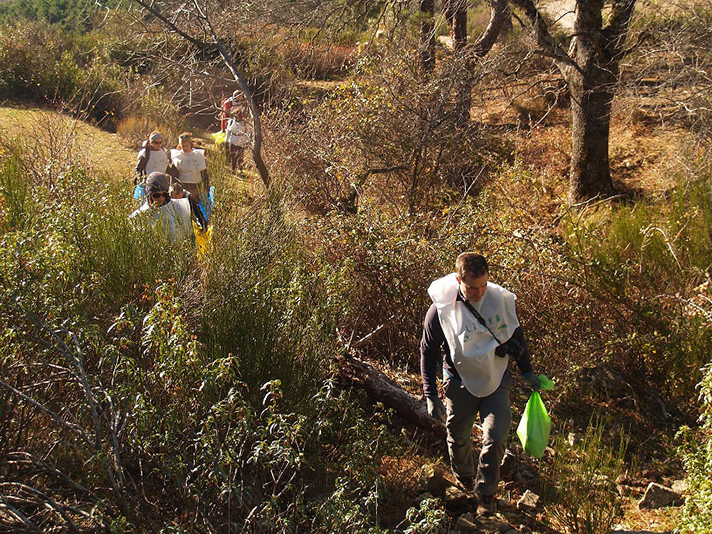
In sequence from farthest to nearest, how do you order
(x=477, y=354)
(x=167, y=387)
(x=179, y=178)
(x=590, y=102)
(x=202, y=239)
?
(x=590, y=102)
(x=179, y=178)
(x=202, y=239)
(x=477, y=354)
(x=167, y=387)

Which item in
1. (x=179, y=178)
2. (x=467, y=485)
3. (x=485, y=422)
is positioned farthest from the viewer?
(x=179, y=178)

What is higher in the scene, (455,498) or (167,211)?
(167,211)

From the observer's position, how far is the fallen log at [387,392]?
4.90 metres

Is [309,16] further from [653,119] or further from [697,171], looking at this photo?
[653,119]

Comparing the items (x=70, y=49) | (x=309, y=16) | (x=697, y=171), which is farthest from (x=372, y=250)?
(x=70, y=49)

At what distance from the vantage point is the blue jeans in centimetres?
402

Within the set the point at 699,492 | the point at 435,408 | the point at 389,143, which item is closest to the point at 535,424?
the point at 435,408

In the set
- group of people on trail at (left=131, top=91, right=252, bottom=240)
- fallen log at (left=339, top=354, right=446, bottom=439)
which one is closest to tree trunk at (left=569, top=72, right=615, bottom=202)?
group of people on trail at (left=131, top=91, right=252, bottom=240)

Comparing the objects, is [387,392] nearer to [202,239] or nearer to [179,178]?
[202,239]

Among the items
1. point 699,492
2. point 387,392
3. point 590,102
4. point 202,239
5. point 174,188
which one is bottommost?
point 387,392

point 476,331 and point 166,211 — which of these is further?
point 166,211

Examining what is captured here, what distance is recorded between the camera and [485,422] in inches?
160

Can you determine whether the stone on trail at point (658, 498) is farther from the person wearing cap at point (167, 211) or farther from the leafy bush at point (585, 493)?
the person wearing cap at point (167, 211)

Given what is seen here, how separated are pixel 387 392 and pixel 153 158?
5.45 metres
